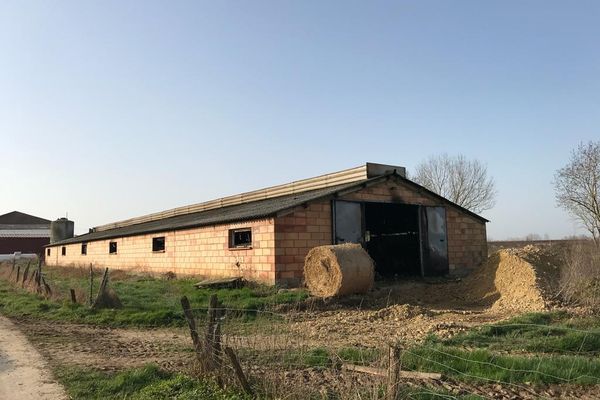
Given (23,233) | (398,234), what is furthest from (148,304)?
(23,233)

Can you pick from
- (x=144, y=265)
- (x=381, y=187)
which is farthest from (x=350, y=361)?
(x=144, y=265)

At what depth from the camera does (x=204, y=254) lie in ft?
68.9

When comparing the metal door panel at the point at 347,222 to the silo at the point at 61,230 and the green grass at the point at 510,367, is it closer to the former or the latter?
the green grass at the point at 510,367

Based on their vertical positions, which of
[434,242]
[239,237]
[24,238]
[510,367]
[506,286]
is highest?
[24,238]

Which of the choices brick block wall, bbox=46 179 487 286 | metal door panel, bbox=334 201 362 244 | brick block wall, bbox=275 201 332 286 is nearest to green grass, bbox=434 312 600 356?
brick block wall, bbox=275 201 332 286

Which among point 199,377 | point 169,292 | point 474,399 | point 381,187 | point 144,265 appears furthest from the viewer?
point 144,265

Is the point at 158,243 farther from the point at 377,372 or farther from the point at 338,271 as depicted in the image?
the point at 377,372

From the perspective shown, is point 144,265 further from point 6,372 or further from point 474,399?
point 474,399

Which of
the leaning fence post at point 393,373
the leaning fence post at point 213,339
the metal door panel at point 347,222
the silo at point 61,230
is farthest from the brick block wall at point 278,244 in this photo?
the silo at point 61,230

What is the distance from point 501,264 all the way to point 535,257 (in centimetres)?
115

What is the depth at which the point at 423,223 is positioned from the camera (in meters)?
21.9

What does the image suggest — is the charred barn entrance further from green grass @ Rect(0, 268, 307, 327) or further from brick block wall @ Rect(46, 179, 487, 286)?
Result: green grass @ Rect(0, 268, 307, 327)

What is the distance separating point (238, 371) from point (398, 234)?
19.6m

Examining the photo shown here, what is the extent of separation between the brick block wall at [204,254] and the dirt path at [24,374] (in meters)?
8.09
